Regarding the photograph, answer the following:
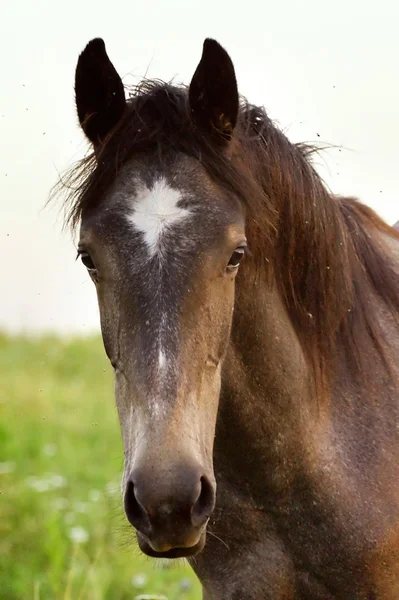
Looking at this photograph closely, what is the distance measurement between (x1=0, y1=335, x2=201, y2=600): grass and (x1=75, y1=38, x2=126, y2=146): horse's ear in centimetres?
171

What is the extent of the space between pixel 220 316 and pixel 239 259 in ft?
0.74

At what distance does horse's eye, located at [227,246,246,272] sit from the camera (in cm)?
325

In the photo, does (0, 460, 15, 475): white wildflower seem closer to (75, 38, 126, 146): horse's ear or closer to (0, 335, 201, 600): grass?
(0, 335, 201, 600): grass

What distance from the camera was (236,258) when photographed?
327 cm

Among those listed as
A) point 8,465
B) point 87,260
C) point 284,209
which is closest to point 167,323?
point 87,260

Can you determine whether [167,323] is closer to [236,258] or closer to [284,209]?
[236,258]

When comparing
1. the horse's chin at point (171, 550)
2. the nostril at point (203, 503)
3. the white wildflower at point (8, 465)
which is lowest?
the white wildflower at point (8, 465)

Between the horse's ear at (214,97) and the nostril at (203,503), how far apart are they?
141 centimetres

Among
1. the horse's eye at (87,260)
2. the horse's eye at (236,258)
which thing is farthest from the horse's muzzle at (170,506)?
the horse's eye at (87,260)

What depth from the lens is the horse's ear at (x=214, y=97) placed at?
3492mm

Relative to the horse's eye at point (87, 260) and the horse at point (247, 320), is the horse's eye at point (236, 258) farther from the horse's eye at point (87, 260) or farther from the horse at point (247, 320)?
the horse's eye at point (87, 260)

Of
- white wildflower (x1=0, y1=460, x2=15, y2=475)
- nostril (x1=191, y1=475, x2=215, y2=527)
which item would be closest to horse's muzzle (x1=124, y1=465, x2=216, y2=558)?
nostril (x1=191, y1=475, x2=215, y2=527)

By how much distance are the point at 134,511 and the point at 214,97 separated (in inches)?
64.3

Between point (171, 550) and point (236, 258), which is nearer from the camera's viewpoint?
point (171, 550)
